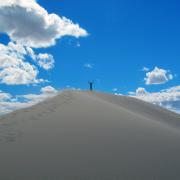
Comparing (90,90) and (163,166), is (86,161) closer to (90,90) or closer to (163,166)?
(163,166)

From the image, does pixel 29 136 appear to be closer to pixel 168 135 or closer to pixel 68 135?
pixel 68 135

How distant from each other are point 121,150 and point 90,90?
15.2 meters

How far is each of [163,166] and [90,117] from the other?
16.6ft

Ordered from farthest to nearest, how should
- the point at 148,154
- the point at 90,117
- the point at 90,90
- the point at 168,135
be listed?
the point at 90,90, the point at 90,117, the point at 168,135, the point at 148,154

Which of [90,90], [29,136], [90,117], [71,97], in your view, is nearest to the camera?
[29,136]

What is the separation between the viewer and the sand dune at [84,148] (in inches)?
267

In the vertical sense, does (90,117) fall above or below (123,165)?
above

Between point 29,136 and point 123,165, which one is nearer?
point 123,165

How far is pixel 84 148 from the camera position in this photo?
27.4ft

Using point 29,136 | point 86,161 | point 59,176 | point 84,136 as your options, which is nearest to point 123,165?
point 86,161

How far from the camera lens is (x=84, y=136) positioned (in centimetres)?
945

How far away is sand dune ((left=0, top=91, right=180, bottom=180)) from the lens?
679cm

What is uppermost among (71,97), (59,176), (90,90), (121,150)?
(90,90)

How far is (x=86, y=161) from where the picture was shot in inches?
290
